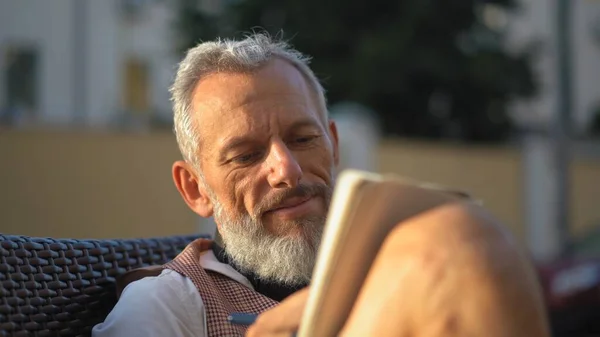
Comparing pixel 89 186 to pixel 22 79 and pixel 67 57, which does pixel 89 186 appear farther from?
pixel 22 79

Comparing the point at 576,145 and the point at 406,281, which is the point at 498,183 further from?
the point at 406,281

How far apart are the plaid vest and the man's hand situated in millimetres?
459

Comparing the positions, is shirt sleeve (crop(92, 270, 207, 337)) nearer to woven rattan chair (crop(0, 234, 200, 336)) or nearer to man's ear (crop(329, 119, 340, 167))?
woven rattan chair (crop(0, 234, 200, 336))

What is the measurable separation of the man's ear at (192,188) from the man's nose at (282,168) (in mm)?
322

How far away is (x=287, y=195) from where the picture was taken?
2.45 m

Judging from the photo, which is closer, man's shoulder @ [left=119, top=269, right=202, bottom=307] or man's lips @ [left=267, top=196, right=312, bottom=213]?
man's shoulder @ [left=119, top=269, right=202, bottom=307]

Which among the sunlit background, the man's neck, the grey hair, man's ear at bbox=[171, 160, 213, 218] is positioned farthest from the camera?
the sunlit background

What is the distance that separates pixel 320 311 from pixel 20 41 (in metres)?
20.3

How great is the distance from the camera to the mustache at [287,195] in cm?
245

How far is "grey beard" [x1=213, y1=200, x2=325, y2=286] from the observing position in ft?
8.03

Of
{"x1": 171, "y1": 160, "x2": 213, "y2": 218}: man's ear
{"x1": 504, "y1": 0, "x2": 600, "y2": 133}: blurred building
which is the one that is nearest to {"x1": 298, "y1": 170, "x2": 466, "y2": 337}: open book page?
{"x1": 171, "y1": 160, "x2": 213, "y2": 218}: man's ear

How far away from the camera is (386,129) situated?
22000 millimetres

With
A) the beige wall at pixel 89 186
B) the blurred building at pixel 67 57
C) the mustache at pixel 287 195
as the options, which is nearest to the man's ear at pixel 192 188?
the mustache at pixel 287 195

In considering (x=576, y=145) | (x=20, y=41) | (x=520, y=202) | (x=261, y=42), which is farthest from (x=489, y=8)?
(x=261, y=42)
